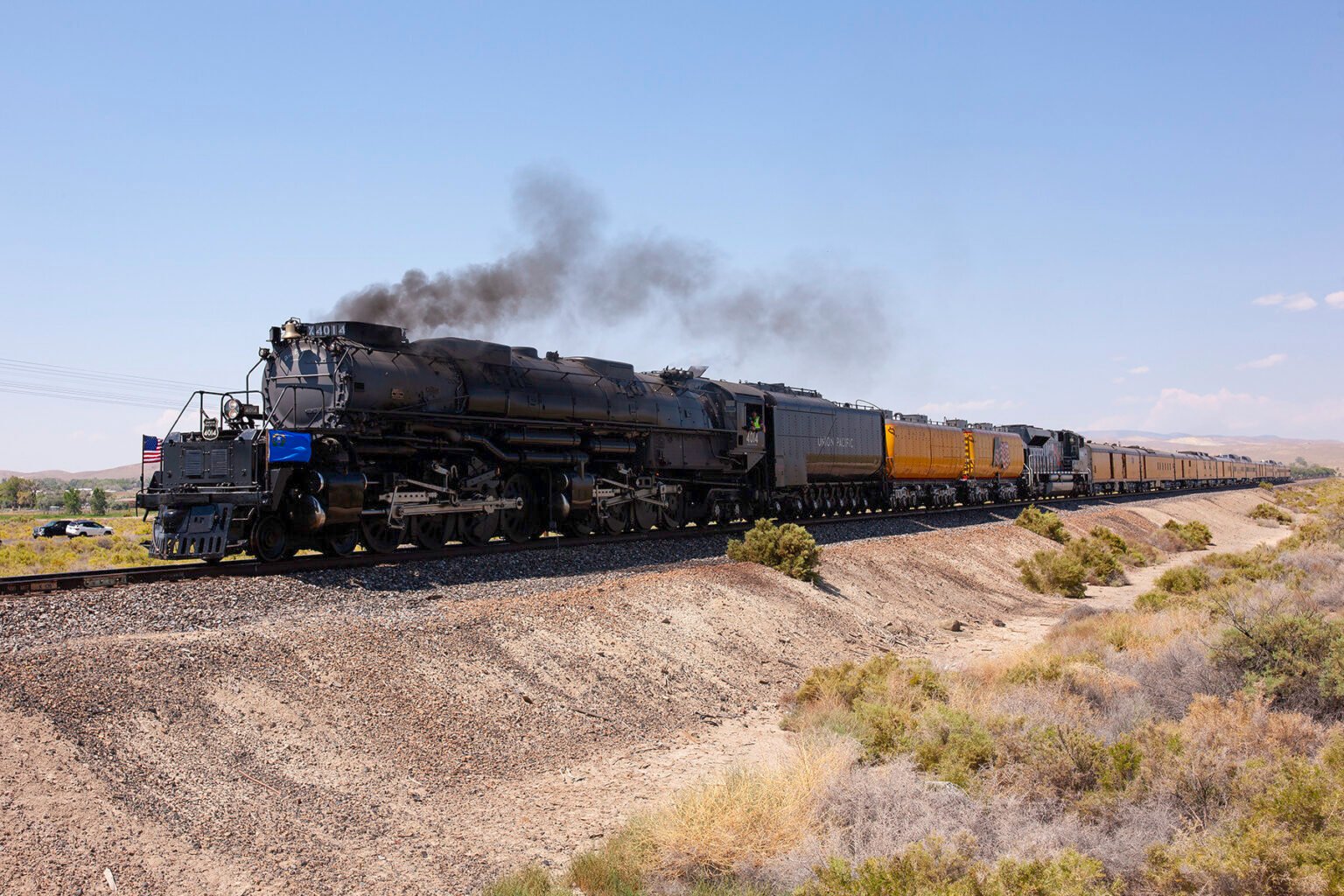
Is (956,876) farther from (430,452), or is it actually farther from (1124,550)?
(1124,550)

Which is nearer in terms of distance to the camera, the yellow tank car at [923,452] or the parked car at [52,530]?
the yellow tank car at [923,452]

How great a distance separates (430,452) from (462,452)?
2.35ft

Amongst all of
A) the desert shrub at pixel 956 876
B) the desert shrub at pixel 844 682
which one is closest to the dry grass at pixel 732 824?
the desert shrub at pixel 956 876

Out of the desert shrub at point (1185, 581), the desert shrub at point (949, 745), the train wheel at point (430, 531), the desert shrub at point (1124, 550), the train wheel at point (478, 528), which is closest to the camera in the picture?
the desert shrub at point (949, 745)

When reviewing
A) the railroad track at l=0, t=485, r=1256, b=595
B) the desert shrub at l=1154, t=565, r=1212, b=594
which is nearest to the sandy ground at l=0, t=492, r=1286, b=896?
the railroad track at l=0, t=485, r=1256, b=595

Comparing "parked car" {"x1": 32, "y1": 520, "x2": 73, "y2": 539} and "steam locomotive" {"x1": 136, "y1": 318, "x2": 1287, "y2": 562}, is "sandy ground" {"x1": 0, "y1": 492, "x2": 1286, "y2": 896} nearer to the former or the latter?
"steam locomotive" {"x1": 136, "y1": 318, "x2": 1287, "y2": 562}

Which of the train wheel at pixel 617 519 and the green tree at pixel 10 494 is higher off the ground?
the train wheel at pixel 617 519

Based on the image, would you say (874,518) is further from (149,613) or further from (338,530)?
(149,613)

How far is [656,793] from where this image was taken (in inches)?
364

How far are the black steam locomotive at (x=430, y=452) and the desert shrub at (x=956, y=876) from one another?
10.7 metres

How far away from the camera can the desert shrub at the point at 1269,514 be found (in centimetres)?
5450

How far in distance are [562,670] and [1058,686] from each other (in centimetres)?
601

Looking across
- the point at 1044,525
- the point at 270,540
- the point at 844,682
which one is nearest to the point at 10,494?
the point at 270,540

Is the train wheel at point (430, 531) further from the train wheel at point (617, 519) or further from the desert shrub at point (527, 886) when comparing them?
the desert shrub at point (527, 886)
